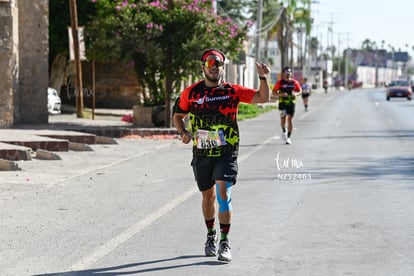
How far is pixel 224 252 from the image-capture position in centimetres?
807

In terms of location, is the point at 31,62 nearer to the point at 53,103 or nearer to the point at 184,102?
the point at 53,103

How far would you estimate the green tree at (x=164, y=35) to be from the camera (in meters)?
27.3

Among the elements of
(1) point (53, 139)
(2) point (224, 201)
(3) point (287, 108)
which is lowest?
(1) point (53, 139)

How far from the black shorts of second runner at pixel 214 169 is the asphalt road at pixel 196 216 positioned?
2.17 feet

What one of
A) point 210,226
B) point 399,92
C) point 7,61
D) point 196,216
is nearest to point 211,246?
point 210,226

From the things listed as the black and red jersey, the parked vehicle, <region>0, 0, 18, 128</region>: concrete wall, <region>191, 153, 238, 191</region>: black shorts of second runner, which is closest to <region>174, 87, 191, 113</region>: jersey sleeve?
the black and red jersey

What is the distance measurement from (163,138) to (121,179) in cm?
1002

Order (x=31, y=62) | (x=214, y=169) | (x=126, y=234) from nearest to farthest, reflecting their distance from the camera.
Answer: (x=214, y=169) → (x=126, y=234) → (x=31, y=62)

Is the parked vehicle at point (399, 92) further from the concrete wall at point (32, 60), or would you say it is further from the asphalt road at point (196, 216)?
the asphalt road at point (196, 216)

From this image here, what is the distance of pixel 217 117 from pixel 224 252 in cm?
119

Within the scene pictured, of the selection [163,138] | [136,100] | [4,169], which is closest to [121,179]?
[4,169]

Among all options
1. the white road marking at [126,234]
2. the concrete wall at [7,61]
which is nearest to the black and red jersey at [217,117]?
the white road marking at [126,234]

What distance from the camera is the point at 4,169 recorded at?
16156mm

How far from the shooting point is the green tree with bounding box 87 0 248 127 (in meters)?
27.3
